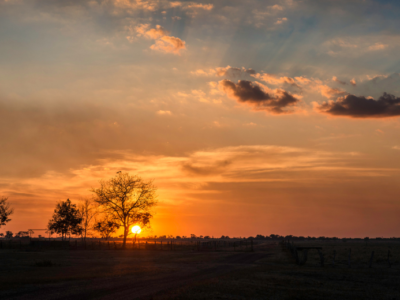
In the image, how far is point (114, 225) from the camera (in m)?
78.6

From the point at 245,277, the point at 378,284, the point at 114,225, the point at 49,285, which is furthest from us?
the point at 114,225

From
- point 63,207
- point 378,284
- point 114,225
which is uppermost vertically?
point 63,207

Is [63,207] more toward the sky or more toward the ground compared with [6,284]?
more toward the sky

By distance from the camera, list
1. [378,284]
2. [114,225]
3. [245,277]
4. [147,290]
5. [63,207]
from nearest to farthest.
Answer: [147,290], [378,284], [245,277], [114,225], [63,207]

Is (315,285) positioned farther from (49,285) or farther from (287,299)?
(49,285)

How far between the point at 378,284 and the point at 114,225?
214 feet

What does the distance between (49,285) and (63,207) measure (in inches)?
3225

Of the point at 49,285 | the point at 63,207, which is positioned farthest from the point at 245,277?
the point at 63,207

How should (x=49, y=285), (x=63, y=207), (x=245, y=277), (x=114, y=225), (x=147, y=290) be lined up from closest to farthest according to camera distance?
1. (x=147, y=290)
2. (x=49, y=285)
3. (x=245, y=277)
4. (x=114, y=225)
5. (x=63, y=207)

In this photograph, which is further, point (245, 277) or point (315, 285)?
point (245, 277)

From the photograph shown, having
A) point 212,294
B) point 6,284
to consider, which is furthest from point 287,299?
point 6,284

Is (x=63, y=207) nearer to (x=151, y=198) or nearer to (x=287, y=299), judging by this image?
(x=151, y=198)

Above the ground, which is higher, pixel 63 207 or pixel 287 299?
pixel 63 207

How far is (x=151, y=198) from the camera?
79.8 meters
